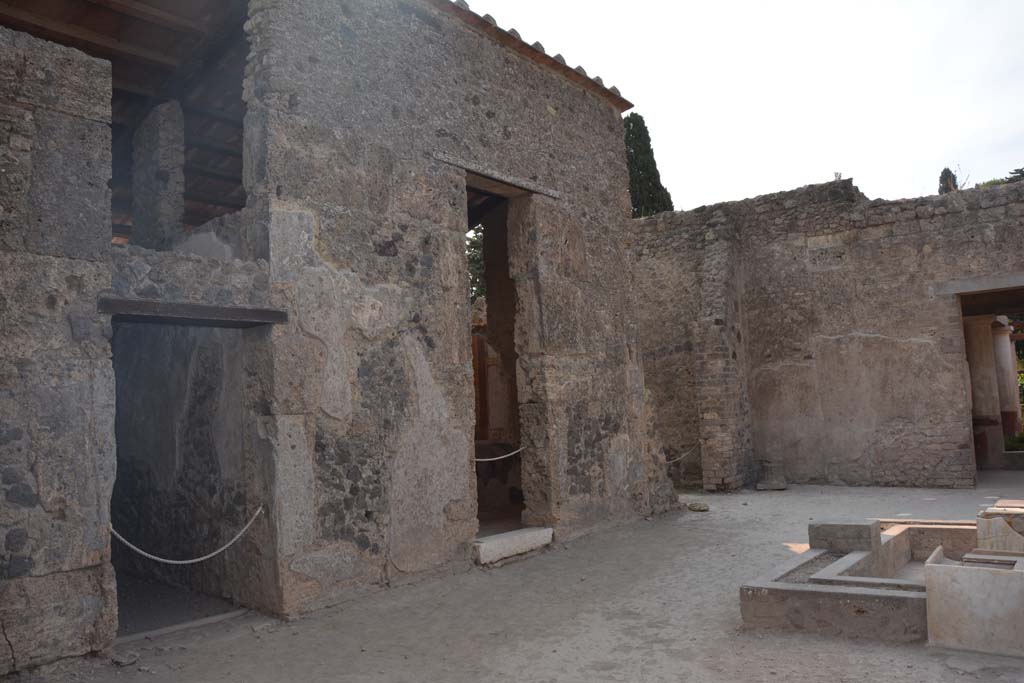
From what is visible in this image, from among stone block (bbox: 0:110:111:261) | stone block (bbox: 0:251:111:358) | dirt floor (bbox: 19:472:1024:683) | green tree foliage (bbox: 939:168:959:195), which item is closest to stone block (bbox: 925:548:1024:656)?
dirt floor (bbox: 19:472:1024:683)

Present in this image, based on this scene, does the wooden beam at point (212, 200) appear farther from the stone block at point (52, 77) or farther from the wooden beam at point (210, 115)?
the stone block at point (52, 77)

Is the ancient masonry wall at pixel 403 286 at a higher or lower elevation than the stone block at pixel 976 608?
higher

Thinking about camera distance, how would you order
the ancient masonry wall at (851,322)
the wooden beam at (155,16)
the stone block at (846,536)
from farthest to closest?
the ancient masonry wall at (851,322) < the wooden beam at (155,16) < the stone block at (846,536)

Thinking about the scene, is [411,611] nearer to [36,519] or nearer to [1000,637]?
[36,519]

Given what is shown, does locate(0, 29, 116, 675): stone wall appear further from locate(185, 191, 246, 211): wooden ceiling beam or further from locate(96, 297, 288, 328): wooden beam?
locate(185, 191, 246, 211): wooden ceiling beam

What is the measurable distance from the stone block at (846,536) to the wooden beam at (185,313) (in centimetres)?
376

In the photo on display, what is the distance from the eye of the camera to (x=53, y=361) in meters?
3.76

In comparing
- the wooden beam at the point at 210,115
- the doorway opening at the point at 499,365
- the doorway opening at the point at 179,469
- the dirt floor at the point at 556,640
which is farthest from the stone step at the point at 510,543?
the wooden beam at the point at 210,115

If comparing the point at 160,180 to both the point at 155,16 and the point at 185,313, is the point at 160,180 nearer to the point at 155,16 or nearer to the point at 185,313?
the point at 155,16

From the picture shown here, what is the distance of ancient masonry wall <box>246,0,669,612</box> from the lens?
486 centimetres

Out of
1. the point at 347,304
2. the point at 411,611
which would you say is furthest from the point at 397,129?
the point at 411,611

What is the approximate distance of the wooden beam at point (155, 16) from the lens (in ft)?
17.2

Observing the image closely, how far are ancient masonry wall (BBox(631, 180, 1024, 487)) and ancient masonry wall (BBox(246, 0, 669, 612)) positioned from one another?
90.3 inches

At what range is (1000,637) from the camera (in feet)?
11.6
